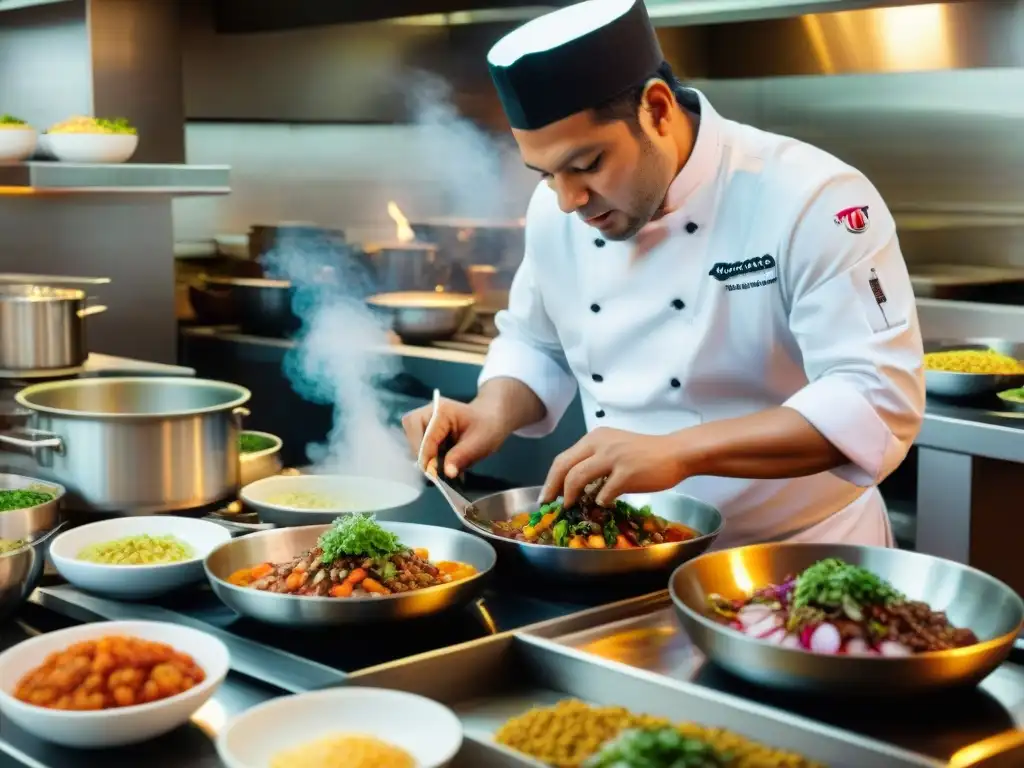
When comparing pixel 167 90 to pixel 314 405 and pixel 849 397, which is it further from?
pixel 849 397

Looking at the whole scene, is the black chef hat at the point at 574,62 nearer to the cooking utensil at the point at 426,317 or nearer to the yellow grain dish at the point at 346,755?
the yellow grain dish at the point at 346,755

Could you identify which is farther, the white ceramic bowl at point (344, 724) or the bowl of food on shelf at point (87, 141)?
the bowl of food on shelf at point (87, 141)

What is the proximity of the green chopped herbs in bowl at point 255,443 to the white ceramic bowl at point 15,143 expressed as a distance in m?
1.09

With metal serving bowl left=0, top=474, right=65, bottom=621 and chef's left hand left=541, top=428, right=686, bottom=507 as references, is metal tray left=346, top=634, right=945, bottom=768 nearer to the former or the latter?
chef's left hand left=541, top=428, right=686, bottom=507

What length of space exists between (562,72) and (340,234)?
145 inches

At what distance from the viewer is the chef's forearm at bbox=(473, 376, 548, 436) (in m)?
→ 2.67

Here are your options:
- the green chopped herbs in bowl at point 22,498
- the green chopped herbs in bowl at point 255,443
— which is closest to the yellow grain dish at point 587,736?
the green chopped herbs in bowl at point 22,498

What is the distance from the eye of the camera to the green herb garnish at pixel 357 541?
189 centimetres

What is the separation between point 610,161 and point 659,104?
0.16m

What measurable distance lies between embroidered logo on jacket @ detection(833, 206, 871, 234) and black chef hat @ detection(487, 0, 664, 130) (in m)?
0.44

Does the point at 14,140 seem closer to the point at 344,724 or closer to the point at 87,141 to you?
the point at 87,141

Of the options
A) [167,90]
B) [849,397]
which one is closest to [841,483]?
[849,397]

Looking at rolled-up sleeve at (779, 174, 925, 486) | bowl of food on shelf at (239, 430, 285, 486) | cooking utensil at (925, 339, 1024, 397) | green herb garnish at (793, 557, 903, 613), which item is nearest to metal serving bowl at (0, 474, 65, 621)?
bowl of food on shelf at (239, 430, 285, 486)

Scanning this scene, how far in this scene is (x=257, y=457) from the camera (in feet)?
9.87
